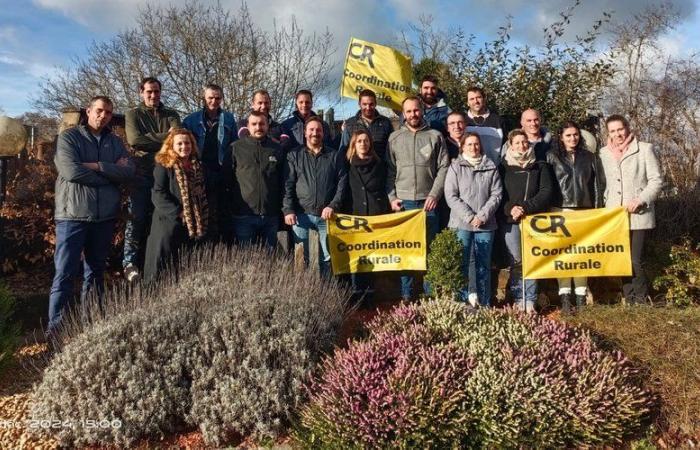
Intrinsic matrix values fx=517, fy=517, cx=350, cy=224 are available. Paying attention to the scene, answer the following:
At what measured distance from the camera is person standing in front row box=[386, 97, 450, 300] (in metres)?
6.62

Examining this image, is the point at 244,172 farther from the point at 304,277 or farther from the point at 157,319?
the point at 157,319

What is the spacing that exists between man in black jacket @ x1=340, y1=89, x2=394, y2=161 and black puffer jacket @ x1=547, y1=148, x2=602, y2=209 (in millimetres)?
2169

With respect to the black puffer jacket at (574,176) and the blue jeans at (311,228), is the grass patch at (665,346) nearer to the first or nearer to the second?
the black puffer jacket at (574,176)

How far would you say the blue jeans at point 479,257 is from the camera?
6398mm

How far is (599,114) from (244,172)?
633 centimetres

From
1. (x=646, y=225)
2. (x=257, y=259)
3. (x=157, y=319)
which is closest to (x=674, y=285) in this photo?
(x=646, y=225)

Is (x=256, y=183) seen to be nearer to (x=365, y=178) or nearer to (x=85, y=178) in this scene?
(x=365, y=178)

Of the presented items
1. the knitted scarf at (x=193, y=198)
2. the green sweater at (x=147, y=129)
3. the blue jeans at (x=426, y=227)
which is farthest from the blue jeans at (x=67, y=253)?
the blue jeans at (x=426, y=227)

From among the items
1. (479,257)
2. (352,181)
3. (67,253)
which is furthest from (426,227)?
(67,253)

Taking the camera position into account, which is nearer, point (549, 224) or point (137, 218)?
point (549, 224)

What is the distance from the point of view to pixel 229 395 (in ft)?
13.2

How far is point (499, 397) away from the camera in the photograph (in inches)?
150

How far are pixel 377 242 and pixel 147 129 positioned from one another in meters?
3.35

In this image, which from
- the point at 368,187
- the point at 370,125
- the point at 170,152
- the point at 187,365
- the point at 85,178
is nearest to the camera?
the point at 187,365
